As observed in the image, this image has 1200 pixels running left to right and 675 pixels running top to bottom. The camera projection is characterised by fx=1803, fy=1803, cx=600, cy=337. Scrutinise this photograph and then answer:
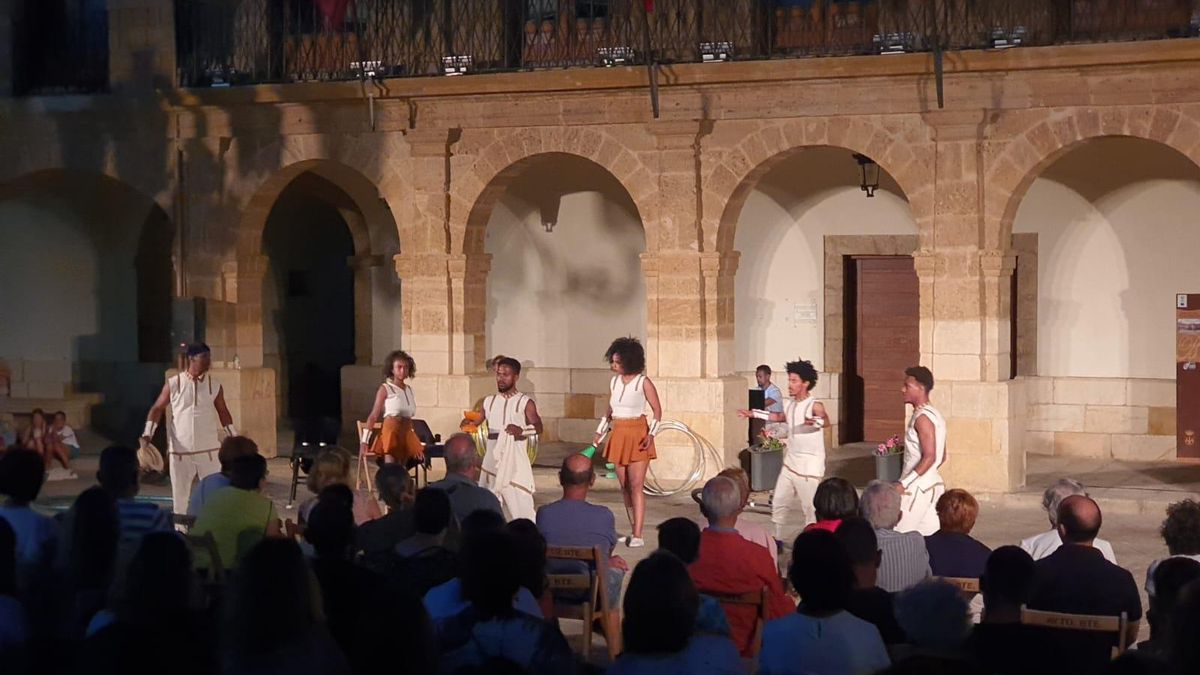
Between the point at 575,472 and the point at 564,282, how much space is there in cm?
1006

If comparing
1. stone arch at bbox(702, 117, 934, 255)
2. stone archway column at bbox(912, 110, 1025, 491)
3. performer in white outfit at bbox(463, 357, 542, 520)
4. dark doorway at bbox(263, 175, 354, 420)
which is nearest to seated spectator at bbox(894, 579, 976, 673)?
performer in white outfit at bbox(463, 357, 542, 520)

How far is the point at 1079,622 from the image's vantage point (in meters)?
6.01

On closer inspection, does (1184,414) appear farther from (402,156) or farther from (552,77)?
(402,156)

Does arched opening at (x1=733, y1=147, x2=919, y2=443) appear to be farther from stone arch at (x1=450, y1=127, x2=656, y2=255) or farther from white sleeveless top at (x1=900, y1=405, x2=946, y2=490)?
white sleeveless top at (x1=900, y1=405, x2=946, y2=490)

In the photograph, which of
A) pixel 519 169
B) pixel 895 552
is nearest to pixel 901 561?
pixel 895 552

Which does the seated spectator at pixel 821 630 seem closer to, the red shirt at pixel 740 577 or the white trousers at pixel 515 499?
the red shirt at pixel 740 577

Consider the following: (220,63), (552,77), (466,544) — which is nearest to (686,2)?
(552,77)

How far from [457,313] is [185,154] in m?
3.05

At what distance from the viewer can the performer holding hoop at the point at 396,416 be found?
12.6 meters

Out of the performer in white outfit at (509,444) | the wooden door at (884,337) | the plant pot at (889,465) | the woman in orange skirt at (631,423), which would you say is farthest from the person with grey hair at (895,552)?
the wooden door at (884,337)

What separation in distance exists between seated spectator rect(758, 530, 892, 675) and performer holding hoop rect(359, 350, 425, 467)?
7.48m

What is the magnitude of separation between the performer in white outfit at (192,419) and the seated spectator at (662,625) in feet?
24.6

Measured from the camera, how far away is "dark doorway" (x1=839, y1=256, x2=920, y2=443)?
17281 millimetres

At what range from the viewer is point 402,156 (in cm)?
1579
